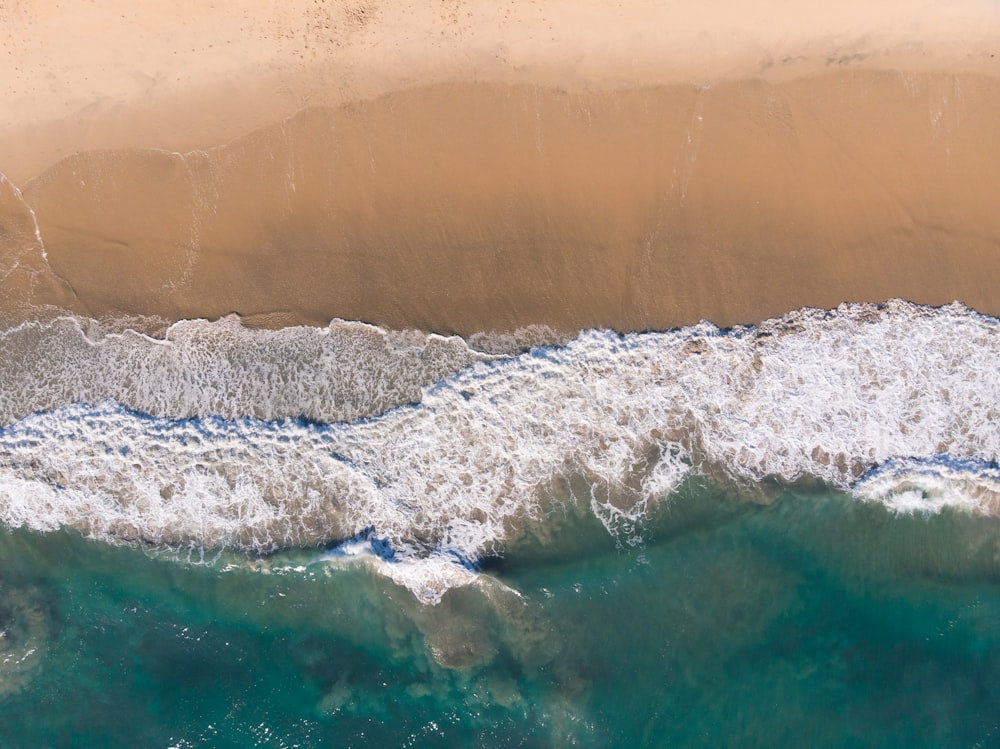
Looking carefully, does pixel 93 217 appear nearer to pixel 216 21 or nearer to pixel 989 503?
pixel 216 21

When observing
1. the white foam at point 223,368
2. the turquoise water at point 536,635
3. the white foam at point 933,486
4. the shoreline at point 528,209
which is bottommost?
the turquoise water at point 536,635

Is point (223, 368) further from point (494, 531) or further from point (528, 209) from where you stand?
point (528, 209)

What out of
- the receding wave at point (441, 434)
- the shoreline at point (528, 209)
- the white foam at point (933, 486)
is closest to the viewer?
the shoreline at point (528, 209)

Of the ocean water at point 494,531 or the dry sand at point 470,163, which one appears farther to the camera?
the ocean water at point 494,531

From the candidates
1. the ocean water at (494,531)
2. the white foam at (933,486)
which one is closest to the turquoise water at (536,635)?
the ocean water at (494,531)

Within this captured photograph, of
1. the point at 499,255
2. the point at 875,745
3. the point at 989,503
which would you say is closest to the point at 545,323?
the point at 499,255

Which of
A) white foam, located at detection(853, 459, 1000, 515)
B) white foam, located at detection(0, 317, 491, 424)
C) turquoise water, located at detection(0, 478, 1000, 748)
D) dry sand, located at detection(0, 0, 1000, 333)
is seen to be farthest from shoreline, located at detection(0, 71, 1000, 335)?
turquoise water, located at detection(0, 478, 1000, 748)

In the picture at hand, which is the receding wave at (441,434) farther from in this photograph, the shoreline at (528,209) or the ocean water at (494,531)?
the shoreline at (528,209)
